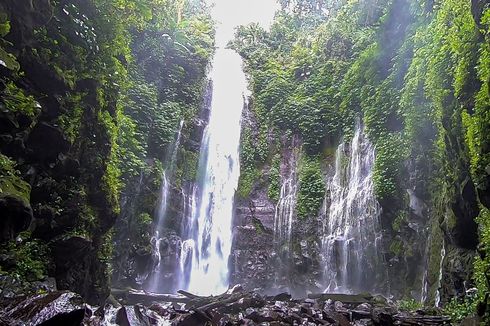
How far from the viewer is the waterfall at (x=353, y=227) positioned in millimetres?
14320

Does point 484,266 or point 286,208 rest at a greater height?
point 286,208

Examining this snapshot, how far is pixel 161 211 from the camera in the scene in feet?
56.5

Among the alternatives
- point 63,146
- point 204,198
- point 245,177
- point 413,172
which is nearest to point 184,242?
point 204,198

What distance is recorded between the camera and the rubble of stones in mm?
4531

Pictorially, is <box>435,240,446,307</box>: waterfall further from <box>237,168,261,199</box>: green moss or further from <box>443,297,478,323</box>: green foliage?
<box>237,168,261,199</box>: green moss

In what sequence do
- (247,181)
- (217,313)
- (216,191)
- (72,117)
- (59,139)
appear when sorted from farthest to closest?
(247,181)
(216,191)
(217,313)
(72,117)
(59,139)

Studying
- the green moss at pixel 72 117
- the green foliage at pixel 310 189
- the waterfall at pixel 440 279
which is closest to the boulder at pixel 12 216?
the green moss at pixel 72 117

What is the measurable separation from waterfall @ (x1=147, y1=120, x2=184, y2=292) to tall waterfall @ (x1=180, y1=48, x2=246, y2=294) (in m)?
1.01

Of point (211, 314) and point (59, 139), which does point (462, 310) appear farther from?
point (59, 139)

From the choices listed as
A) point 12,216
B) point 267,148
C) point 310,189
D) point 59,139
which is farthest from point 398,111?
point 12,216

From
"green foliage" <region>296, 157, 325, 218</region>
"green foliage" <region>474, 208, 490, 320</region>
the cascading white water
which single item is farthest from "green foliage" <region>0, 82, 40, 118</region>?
"green foliage" <region>296, 157, 325, 218</region>

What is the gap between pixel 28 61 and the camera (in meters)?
6.97

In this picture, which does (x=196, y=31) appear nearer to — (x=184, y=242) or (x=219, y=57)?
(x=219, y=57)

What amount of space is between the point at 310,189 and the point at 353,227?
372 cm
